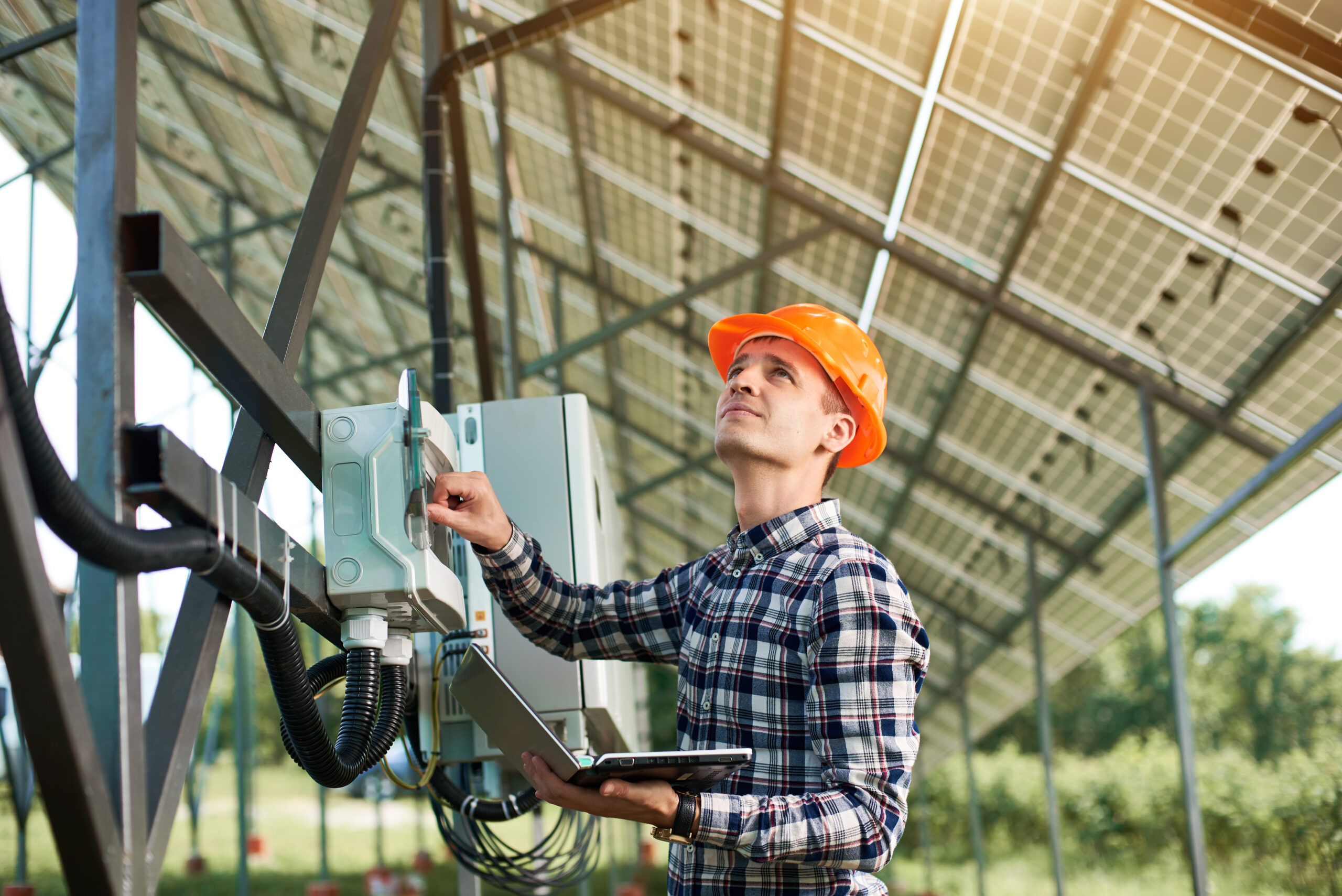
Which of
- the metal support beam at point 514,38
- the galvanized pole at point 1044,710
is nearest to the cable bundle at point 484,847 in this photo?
the metal support beam at point 514,38

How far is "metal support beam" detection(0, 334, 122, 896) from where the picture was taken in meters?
1.50

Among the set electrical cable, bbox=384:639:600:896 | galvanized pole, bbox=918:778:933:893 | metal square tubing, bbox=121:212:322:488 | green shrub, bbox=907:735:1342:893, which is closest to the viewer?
metal square tubing, bbox=121:212:322:488

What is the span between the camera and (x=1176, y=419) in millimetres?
8797

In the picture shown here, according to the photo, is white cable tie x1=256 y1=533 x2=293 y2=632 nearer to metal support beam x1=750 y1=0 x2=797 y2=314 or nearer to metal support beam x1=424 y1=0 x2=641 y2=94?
metal support beam x1=424 y1=0 x2=641 y2=94

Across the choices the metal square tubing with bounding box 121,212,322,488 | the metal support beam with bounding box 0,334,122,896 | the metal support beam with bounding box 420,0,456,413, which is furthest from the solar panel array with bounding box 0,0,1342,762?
the metal support beam with bounding box 0,334,122,896

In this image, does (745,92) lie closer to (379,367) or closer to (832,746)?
(832,746)

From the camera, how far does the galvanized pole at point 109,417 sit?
1.76 metres

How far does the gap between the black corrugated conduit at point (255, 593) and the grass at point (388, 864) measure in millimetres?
7386

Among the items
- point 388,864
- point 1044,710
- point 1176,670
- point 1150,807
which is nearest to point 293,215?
point 1176,670

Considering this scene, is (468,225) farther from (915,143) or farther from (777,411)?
(777,411)

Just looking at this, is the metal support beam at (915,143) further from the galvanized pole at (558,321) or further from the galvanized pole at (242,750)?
the galvanized pole at (242,750)

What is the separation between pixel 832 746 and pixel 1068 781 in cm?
2640

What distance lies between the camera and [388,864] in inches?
820

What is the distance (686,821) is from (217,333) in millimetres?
1174
